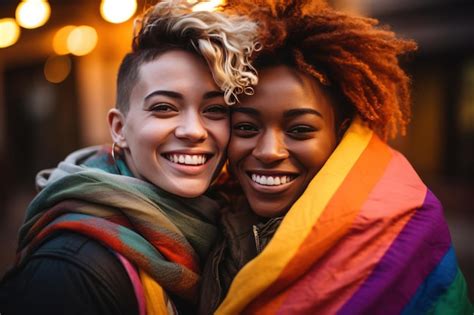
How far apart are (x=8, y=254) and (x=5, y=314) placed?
217 inches

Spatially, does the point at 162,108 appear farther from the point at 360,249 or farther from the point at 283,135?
the point at 360,249

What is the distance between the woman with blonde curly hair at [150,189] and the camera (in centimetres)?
174

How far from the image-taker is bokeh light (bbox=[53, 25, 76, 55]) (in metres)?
8.28

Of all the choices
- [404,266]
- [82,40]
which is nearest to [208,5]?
[404,266]

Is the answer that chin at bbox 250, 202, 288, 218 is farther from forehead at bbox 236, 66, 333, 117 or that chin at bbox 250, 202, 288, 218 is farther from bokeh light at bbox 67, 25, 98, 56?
bokeh light at bbox 67, 25, 98, 56

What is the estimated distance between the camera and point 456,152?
816cm

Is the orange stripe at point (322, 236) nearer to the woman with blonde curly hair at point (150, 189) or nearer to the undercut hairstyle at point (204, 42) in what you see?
the woman with blonde curly hair at point (150, 189)

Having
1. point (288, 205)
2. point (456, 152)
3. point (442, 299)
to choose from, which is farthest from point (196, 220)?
point (456, 152)

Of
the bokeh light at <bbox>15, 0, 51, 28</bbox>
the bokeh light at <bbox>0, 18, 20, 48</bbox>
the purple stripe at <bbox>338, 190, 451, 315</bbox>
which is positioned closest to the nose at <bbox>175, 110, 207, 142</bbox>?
the purple stripe at <bbox>338, 190, 451, 315</bbox>

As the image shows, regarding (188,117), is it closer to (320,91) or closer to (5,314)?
(320,91)

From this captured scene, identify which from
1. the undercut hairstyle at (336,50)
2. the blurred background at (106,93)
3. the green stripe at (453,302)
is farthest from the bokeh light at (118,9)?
the green stripe at (453,302)

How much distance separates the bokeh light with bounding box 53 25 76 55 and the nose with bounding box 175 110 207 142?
6.81m

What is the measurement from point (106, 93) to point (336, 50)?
25.8 ft

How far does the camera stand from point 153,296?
181 cm
